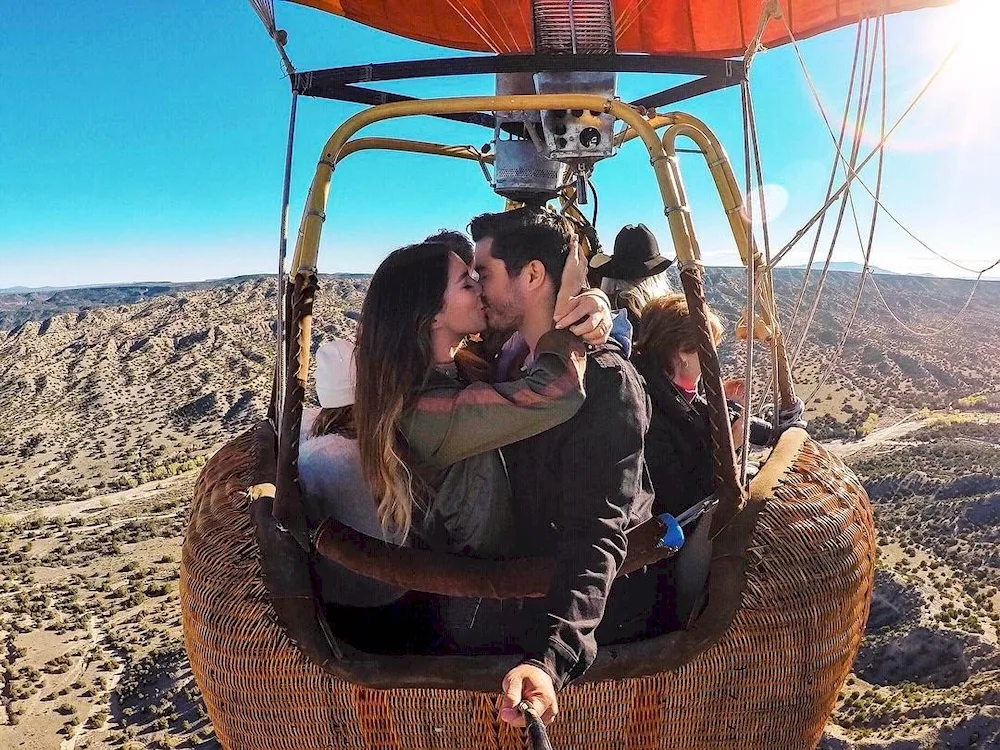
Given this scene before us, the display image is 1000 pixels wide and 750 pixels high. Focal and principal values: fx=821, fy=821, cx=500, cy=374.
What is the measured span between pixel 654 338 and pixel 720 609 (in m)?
0.68

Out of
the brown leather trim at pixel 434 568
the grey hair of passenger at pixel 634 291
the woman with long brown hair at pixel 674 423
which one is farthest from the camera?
the grey hair of passenger at pixel 634 291

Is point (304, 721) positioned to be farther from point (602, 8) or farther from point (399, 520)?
point (602, 8)

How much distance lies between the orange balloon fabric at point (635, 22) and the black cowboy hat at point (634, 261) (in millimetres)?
1610

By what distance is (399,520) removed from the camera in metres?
1.50

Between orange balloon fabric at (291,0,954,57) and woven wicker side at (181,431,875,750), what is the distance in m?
2.62

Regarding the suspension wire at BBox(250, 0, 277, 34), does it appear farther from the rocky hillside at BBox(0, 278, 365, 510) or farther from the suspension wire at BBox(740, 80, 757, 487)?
the rocky hillside at BBox(0, 278, 365, 510)

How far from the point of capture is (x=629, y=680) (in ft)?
5.12

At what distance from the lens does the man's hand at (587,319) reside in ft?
4.55

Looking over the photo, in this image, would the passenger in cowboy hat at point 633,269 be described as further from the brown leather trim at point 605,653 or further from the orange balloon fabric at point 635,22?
the orange balloon fabric at point 635,22

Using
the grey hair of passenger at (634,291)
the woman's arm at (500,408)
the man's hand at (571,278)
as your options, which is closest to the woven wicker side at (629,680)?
the woman's arm at (500,408)

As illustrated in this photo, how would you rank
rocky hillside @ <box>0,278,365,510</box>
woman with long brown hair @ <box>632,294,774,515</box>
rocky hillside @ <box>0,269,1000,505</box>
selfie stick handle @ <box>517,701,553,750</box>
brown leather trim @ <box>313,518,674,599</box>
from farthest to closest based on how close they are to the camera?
rocky hillside @ <box>0,269,1000,505</box> → rocky hillside @ <box>0,278,365,510</box> → woman with long brown hair @ <box>632,294,774,515</box> → brown leather trim @ <box>313,518,674,599</box> → selfie stick handle @ <box>517,701,553,750</box>

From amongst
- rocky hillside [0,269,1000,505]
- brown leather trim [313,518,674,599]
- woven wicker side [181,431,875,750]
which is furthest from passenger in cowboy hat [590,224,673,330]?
rocky hillside [0,269,1000,505]

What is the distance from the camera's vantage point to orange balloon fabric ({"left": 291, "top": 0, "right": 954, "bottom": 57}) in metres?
3.70

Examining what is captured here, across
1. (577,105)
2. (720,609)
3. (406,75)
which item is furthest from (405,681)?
(406,75)
